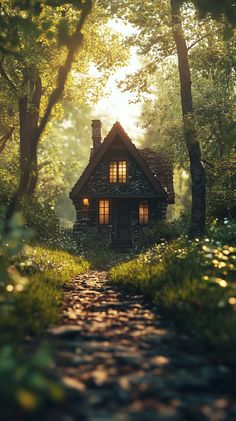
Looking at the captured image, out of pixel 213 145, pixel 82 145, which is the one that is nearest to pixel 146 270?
pixel 213 145

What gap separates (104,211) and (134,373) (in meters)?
23.9

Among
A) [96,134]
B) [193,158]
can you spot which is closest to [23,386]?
[193,158]

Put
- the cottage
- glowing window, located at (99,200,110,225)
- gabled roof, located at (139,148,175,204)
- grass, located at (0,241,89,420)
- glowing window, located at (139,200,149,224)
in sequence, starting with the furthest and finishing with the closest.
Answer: glowing window, located at (99,200,110,225)
glowing window, located at (139,200,149,224)
gabled roof, located at (139,148,175,204)
the cottage
grass, located at (0,241,89,420)

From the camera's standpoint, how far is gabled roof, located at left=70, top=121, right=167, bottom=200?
2636cm

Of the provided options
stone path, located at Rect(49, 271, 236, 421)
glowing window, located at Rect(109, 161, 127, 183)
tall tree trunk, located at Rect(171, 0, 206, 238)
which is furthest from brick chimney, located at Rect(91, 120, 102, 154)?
stone path, located at Rect(49, 271, 236, 421)

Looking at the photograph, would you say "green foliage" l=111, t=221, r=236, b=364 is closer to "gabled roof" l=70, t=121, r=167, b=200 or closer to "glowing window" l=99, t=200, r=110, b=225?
"gabled roof" l=70, t=121, r=167, b=200

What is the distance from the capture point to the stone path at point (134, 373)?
11.5 feet

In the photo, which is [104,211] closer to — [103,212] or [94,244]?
[103,212]

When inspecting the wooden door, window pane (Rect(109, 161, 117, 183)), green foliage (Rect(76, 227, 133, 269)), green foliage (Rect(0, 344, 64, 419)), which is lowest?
green foliage (Rect(0, 344, 64, 419))

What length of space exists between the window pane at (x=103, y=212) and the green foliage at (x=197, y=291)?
55.8 feet

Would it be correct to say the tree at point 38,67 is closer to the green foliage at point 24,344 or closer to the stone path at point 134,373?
the green foliage at point 24,344

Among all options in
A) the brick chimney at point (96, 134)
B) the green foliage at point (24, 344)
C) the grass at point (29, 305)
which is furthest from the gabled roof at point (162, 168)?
the grass at point (29, 305)

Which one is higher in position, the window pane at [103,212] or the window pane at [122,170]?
the window pane at [122,170]

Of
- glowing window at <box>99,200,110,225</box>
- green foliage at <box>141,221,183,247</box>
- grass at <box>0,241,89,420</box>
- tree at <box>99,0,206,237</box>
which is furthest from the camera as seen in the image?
glowing window at <box>99,200,110,225</box>
